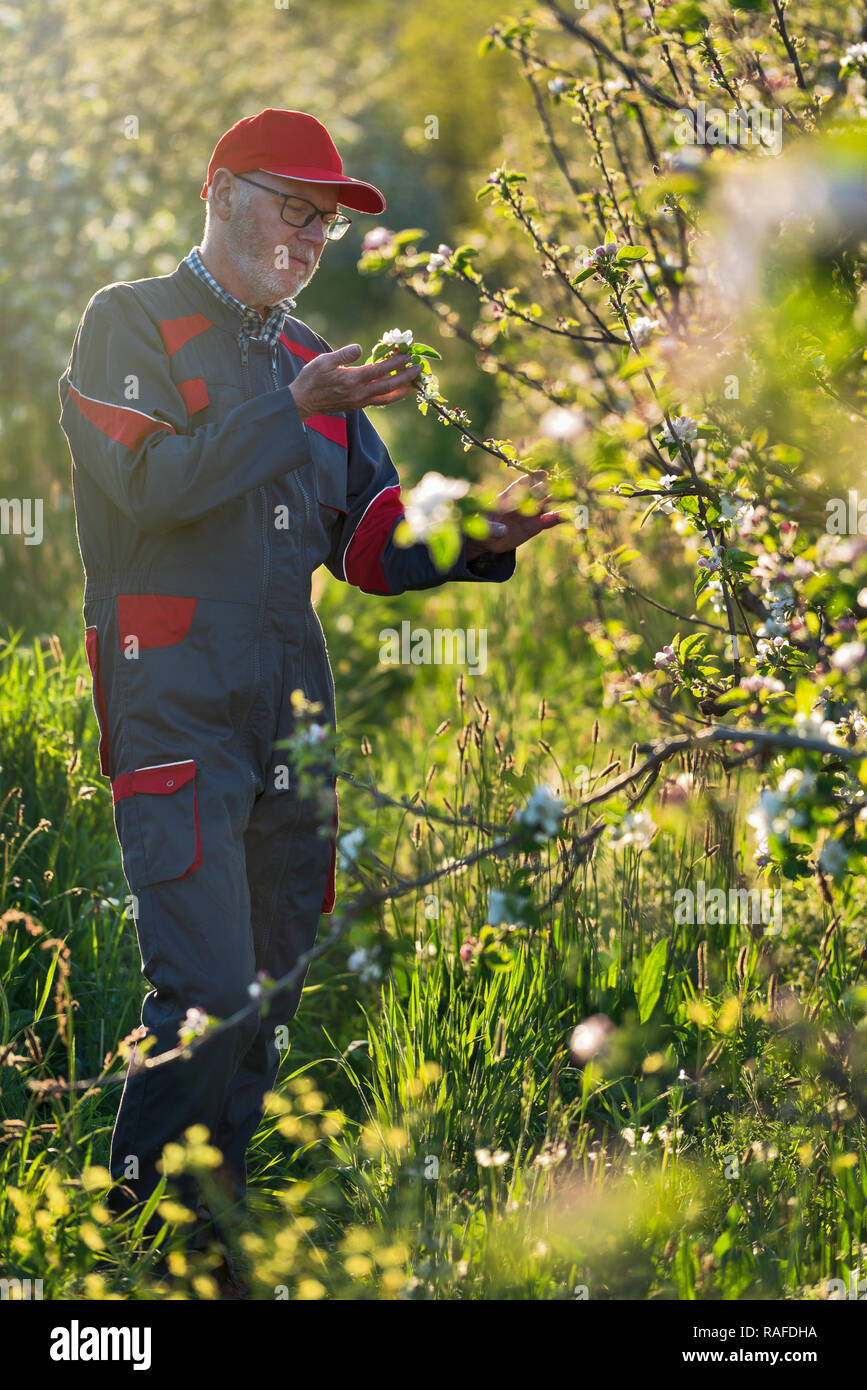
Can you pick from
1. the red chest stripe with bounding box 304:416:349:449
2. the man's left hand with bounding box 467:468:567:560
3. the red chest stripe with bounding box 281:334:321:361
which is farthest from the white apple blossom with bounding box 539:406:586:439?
the red chest stripe with bounding box 281:334:321:361

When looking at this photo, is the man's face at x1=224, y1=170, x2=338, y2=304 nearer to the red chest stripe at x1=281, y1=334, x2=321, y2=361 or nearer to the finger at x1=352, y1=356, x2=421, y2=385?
the red chest stripe at x1=281, y1=334, x2=321, y2=361

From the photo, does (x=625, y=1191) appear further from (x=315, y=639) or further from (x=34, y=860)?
(x=34, y=860)

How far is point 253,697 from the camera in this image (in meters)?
3.03

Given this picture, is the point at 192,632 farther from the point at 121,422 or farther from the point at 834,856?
the point at 834,856

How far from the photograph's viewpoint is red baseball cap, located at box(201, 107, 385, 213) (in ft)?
10.0

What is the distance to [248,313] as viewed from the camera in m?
3.17

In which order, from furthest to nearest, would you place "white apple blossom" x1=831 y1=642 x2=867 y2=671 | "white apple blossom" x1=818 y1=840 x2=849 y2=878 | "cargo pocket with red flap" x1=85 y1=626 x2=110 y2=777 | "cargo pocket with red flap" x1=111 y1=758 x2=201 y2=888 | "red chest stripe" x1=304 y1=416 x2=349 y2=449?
"red chest stripe" x1=304 y1=416 x2=349 y2=449 < "cargo pocket with red flap" x1=85 y1=626 x2=110 y2=777 < "cargo pocket with red flap" x1=111 y1=758 x2=201 y2=888 < "white apple blossom" x1=818 y1=840 x2=849 y2=878 < "white apple blossom" x1=831 y1=642 x2=867 y2=671

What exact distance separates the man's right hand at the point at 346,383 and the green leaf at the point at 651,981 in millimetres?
1822

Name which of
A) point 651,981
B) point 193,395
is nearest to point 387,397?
point 193,395

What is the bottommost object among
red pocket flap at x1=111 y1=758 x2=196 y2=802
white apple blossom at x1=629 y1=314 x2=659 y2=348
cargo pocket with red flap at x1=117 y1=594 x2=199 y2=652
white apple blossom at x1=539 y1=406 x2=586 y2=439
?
red pocket flap at x1=111 y1=758 x2=196 y2=802

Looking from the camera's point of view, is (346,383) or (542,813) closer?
(542,813)

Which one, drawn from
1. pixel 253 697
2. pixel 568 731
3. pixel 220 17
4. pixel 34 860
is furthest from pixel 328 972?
pixel 220 17

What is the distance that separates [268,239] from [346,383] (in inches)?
24.9

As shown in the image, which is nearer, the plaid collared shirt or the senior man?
the senior man
